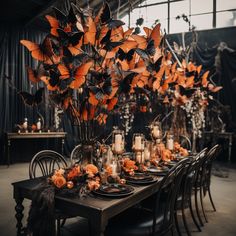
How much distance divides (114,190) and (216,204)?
255 centimetres

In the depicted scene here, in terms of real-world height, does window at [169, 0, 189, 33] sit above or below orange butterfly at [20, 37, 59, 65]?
above

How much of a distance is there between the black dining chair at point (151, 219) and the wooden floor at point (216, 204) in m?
0.97

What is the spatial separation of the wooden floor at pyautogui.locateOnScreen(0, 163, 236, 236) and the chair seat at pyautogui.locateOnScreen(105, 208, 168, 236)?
103cm

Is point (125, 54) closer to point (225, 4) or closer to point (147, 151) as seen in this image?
point (147, 151)

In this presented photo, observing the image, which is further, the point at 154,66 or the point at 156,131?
the point at 156,131

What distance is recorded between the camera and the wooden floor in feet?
10.0

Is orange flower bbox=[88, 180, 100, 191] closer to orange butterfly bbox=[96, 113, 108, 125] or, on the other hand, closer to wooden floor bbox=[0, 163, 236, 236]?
orange butterfly bbox=[96, 113, 108, 125]

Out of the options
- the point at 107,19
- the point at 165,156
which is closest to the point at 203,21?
the point at 165,156

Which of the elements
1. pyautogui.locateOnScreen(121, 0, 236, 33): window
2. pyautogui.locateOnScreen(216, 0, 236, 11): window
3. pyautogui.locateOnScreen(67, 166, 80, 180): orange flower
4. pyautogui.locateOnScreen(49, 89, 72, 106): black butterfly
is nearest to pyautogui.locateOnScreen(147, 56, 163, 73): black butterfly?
pyautogui.locateOnScreen(49, 89, 72, 106): black butterfly

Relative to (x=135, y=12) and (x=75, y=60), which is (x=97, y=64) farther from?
(x=135, y=12)

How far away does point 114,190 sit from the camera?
1.93 m

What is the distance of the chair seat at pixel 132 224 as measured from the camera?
1.98 m

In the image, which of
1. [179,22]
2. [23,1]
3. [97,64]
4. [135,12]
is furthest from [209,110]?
[97,64]

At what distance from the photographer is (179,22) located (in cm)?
848
